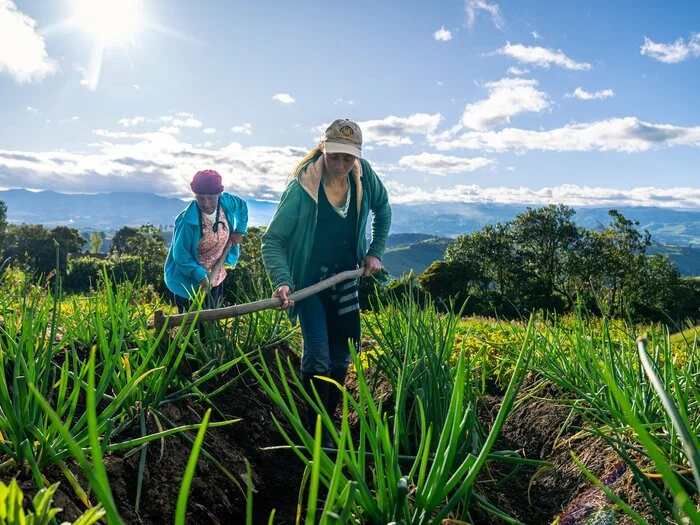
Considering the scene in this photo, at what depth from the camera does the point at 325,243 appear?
3.51m

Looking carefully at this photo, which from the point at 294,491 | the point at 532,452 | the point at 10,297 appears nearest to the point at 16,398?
the point at 294,491

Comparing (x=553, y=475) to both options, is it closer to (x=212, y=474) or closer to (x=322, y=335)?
(x=322, y=335)

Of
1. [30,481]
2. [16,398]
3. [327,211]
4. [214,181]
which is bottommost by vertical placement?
[30,481]

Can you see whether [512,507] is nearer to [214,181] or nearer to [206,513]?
[206,513]

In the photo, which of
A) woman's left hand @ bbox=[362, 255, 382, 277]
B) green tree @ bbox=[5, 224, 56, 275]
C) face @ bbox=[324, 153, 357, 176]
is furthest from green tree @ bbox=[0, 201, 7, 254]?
face @ bbox=[324, 153, 357, 176]

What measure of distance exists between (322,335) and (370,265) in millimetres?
668

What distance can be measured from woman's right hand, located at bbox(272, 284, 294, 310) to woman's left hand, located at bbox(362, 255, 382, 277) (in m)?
0.74

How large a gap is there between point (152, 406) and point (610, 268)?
53542 mm

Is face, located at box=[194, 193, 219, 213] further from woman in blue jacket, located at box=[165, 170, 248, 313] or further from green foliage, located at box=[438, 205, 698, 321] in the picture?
green foliage, located at box=[438, 205, 698, 321]

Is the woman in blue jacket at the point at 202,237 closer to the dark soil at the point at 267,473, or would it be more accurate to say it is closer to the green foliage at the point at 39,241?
the dark soil at the point at 267,473

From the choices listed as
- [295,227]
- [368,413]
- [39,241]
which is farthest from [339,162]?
[39,241]

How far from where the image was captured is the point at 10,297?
3611 mm

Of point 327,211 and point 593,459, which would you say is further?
point 327,211

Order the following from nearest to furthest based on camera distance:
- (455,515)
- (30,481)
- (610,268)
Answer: (30,481), (455,515), (610,268)
